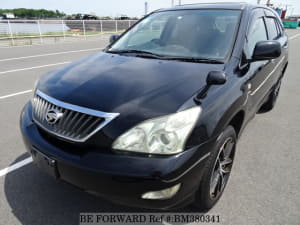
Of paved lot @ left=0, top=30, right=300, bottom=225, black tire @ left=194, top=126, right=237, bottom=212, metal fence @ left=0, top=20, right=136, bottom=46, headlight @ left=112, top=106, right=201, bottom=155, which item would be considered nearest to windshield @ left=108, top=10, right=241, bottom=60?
black tire @ left=194, top=126, right=237, bottom=212

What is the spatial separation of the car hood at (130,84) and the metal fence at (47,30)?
581 inches

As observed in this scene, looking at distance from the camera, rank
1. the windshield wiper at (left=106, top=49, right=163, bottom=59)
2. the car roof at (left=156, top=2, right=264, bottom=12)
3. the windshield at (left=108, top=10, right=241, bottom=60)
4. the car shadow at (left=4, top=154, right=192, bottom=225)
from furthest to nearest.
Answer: the car roof at (left=156, top=2, right=264, bottom=12)
the windshield wiper at (left=106, top=49, right=163, bottom=59)
the windshield at (left=108, top=10, right=241, bottom=60)
the car shadow at (left=4, top=154, right=192, bottom=225)

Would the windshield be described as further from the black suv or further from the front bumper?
the front bumper

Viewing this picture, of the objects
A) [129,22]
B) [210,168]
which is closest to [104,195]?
[210,168]

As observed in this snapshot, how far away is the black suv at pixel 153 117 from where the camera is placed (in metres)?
1.53

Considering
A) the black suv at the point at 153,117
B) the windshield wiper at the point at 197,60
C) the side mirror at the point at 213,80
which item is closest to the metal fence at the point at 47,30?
the black suv at the point at 153,117

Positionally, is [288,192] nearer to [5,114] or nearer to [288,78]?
[5,114]

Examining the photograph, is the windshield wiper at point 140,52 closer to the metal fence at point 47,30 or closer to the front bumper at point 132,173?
the front bumper at point 132,173

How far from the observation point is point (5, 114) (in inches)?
157

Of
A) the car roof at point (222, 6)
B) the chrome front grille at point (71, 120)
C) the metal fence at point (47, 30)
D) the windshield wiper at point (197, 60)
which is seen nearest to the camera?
the chrome front grille at point (71, 120)

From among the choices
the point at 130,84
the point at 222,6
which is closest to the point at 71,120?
the point at 130,84

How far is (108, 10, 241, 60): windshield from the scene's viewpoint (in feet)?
7.81

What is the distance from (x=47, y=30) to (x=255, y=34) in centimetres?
1784

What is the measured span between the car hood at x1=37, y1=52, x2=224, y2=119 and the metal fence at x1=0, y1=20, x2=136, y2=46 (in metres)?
14.7
